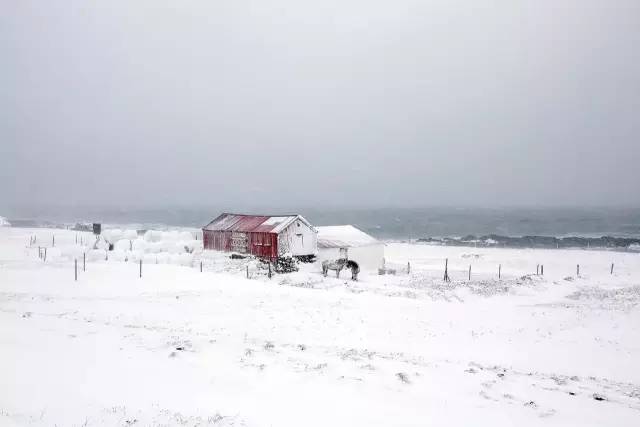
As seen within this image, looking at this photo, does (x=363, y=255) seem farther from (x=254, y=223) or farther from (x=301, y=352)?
(x=301, y=352)

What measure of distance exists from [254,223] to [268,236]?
327cm

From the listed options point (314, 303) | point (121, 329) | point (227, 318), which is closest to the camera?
point (121, 329)

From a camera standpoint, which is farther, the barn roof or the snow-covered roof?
the snow-covered roof

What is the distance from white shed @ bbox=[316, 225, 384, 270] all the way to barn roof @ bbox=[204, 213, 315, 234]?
125 inches

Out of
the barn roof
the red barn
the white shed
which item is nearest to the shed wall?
the white shed

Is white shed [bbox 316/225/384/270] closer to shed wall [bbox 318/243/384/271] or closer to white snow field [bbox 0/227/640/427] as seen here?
shed wall [bbox 318/243/384/271]

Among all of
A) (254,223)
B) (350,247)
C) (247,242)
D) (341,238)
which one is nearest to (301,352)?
(247,242)

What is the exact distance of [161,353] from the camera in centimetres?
1516

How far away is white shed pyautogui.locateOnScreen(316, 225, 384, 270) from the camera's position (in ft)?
148

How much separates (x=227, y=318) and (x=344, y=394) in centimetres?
1052

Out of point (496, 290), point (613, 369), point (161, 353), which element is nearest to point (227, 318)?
point (161, 353)

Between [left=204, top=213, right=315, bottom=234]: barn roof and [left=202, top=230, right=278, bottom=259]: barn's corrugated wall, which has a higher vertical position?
[left=204, top=213, right=315, bottom=234]: barn roof

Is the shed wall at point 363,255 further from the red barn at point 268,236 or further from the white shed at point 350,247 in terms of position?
the red barn at point 268,236

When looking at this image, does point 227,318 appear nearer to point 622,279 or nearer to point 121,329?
point 121,329
